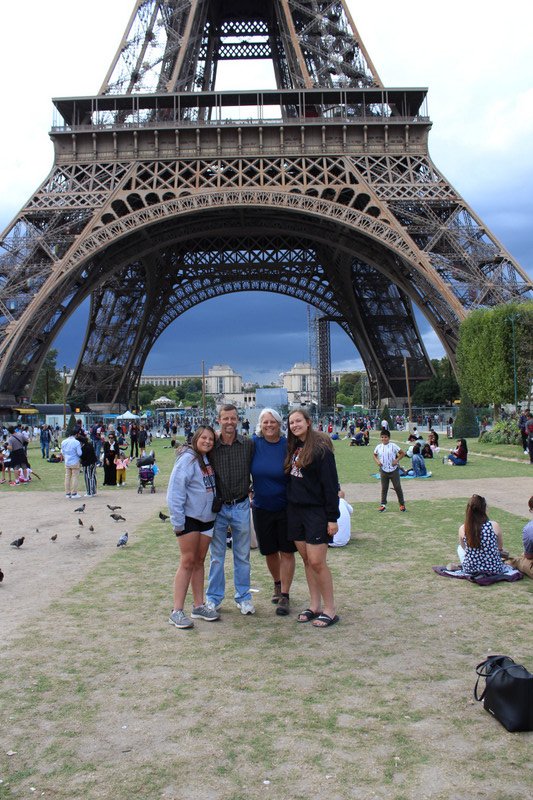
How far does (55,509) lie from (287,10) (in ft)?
105

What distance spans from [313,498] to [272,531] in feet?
2.09

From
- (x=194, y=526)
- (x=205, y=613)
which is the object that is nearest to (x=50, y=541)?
(x=205, y=613)

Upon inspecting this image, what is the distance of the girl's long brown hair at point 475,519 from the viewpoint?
6.67 m

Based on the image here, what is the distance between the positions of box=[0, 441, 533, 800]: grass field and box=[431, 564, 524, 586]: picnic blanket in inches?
5.3

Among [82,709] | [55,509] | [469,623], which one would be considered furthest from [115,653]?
[55,509]

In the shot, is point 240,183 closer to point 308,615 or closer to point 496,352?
point 496,352

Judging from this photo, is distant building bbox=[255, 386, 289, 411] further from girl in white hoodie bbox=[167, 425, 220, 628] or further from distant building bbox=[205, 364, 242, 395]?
girl in white hoodie bbox=[167, 425, 220, 628]

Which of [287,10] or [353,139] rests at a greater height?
[287,10]

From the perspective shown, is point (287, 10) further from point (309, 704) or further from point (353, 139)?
point (309, 704)

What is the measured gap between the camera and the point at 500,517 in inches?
425

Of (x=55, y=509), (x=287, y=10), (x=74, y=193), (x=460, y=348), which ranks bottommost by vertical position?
(x=55, y=509)

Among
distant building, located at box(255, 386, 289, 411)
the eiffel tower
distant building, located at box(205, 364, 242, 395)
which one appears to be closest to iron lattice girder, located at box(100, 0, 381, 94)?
the eiffel tower

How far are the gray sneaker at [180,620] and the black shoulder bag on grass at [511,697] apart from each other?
2.59 metres

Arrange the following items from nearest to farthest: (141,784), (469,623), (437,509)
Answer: (141,784)
(469,623)
(437,509)
